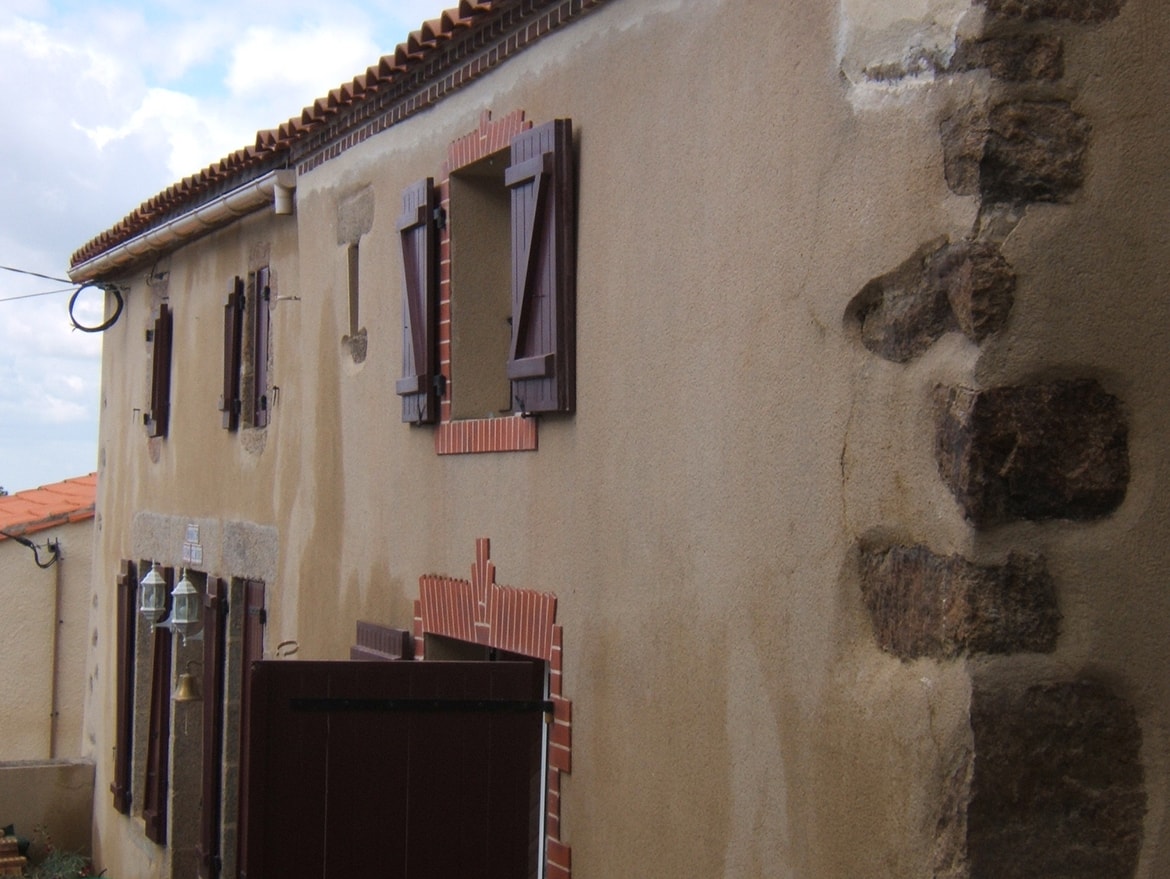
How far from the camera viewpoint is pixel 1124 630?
11.4 ft

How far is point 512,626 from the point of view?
581 centimetres

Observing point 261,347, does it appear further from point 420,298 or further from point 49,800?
point 49,800

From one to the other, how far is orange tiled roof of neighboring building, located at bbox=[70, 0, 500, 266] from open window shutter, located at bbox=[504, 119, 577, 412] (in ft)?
2.24

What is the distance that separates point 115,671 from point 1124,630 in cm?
1030

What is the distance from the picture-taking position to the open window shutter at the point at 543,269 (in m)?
5.38

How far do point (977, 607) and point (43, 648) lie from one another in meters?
13.5

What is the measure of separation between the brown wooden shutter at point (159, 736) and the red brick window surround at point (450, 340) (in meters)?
5.21

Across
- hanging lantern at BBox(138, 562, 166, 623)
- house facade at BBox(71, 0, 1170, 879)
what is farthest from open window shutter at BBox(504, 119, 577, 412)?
hanging lantern at BBox(138, 562, 166, 623)

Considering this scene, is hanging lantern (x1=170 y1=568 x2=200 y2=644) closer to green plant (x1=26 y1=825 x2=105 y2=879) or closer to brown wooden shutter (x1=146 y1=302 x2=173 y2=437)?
brown wooden shutter (x1=146 y1=302 x2=173 y2=437)

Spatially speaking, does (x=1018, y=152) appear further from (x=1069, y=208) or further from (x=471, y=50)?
(x=471, y=50)

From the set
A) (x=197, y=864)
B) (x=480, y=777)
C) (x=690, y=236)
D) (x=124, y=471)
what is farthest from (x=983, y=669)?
(x=124, y=471)

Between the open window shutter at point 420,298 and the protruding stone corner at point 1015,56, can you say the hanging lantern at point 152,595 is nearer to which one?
the open window shutter at point 420,298

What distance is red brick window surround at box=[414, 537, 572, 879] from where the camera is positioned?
5.38 m

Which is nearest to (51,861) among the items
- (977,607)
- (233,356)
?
(233,356)
